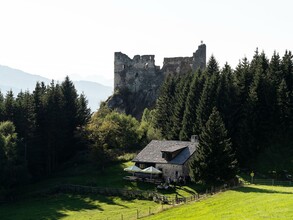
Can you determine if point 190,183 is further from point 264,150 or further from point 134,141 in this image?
point 134,141

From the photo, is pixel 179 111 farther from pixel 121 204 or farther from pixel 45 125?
pixel 121 204


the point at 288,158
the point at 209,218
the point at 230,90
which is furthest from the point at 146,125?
the point at 209,218

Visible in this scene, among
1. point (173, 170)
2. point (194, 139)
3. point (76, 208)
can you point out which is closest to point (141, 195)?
point (76, 208)

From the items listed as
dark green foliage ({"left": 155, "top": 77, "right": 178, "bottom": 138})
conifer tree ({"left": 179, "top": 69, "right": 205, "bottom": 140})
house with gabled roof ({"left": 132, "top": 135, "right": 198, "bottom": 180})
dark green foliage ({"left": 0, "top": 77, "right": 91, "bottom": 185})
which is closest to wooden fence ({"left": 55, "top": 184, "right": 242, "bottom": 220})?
house with gabled roof ({"left": 132, "top": 135, "right": 198, "bottom": 180})

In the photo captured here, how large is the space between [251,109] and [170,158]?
1503cm

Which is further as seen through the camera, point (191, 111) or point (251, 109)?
point (191, 111)

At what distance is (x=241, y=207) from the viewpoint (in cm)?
3797

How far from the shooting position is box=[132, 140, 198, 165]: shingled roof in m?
63.5

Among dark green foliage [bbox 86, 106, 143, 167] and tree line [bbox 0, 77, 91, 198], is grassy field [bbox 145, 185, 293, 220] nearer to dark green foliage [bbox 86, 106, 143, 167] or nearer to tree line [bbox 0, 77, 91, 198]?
dark green foliage [bbox 86, 106, 143, 167]

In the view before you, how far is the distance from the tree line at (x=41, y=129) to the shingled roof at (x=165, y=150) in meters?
17.0

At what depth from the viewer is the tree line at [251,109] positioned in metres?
64.5

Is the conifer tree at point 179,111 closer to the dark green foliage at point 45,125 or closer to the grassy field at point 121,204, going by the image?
the grassy field at point 121,204

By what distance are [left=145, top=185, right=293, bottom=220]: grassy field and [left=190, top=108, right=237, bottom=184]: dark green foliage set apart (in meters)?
4.64

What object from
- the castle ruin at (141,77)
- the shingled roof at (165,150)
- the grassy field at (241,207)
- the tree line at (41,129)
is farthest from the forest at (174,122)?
the castle ruin at (141,77)
